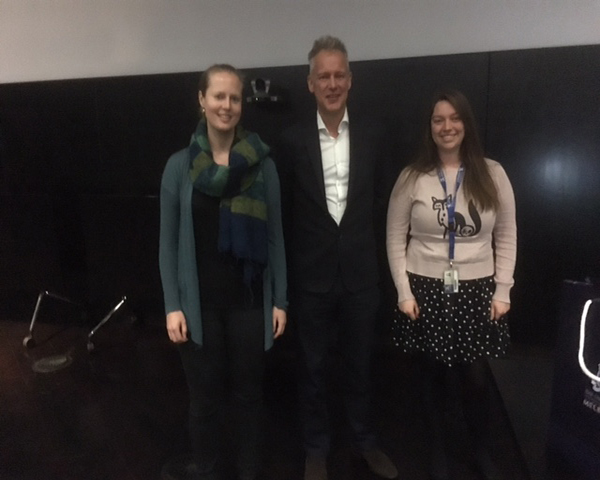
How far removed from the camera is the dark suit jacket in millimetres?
1708

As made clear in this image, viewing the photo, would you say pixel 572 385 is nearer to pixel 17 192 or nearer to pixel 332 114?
pixel 332 114

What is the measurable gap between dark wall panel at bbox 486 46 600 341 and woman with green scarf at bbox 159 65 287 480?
1.41 meters

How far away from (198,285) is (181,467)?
91cm

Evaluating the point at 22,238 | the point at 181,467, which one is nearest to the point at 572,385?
the point at 181,467

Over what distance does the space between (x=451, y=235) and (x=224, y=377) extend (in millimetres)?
976

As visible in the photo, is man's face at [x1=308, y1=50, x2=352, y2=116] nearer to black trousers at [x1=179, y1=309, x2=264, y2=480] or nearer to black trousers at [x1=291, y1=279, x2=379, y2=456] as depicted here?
black trousers at [x1=291, y1=279, x2=379, y2=456]

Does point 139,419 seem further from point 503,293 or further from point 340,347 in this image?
point 503,293

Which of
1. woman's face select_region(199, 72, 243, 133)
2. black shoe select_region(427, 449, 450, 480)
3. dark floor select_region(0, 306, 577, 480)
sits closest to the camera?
woman's face select_region(199, 72, 243, 133)

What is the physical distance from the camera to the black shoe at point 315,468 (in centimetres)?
187

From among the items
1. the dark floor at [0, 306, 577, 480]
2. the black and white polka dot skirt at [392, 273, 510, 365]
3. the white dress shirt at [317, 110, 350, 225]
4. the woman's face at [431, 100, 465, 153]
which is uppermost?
the woman's face at [431, 100, 465, 153]

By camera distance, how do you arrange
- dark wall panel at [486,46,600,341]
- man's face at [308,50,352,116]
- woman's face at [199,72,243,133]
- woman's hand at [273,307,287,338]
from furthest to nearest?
dark wall panel at [486,46,600,341] < woman's hand at [273,307,287,338] < man's face at [308,50,352,116] < woman's face at [199,72,243,133]

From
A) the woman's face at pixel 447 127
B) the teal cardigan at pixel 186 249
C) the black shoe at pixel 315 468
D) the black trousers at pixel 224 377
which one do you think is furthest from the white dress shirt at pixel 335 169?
the black shoe at pixel 315 468

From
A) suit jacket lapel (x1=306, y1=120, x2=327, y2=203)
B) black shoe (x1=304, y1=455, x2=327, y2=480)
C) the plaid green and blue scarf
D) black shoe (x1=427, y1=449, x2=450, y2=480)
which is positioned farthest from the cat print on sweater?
black shoe (x1=304, y1=455, x2=327, y2=480)

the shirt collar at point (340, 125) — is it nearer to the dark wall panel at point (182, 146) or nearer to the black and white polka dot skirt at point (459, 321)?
the dark wall panel at point (182, 146)
